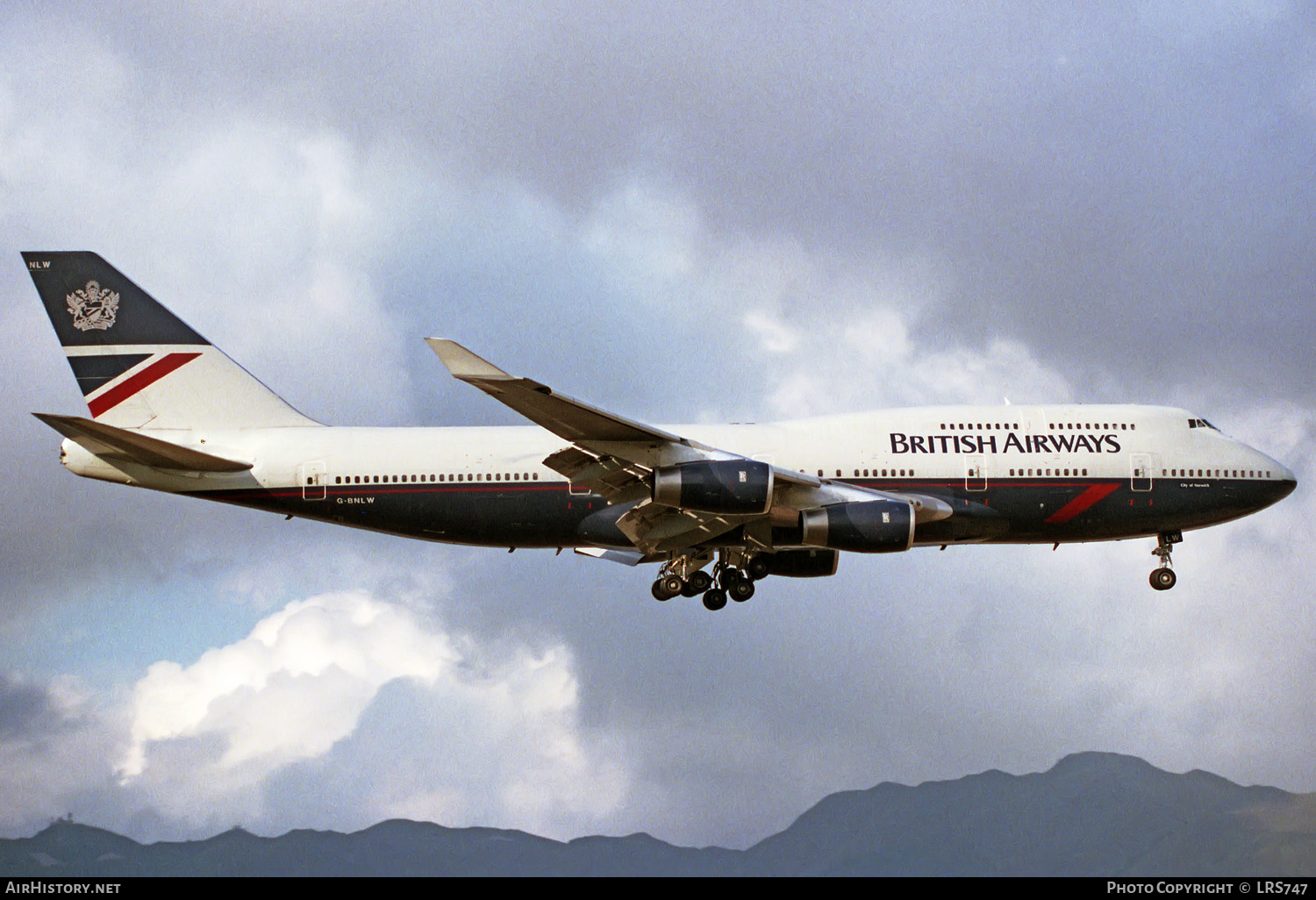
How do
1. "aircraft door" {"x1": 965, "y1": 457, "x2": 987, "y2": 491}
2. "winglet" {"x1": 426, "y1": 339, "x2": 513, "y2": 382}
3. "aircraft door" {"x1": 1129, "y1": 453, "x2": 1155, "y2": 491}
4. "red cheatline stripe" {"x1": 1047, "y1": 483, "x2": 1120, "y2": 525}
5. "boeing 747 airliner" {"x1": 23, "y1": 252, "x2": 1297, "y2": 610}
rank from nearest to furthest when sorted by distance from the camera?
"winglet" {"x1": 426, "y1": 339, "x2": 513, "y2": 382}, "boeing 747 airliner" {"x1": 23, "y1": 252, "x2": 1297, "y2": 610}, "aircraft door" {"x1": 965, "y1": 457, "x2": 987, "y2": 491}, "red cheatline stripe" {"x1": 1047, "y1": 483, "x2": 1120, "y2": 525}, "aircraft door" {"x1": 1129, "y1": 453, "x2": 1155, "y2": 491}

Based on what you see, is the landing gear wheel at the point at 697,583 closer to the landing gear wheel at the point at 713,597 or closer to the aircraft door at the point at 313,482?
the landing gear wheel at the point at 713,597

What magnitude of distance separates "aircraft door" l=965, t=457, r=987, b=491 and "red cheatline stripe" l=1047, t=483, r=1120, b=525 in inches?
81.3

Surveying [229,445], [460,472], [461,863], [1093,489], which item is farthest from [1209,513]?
[461,863]

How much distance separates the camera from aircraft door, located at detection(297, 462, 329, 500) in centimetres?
3878

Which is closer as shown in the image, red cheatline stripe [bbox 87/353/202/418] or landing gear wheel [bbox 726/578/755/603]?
landing gear wheel [bbox 726/578/755/603]

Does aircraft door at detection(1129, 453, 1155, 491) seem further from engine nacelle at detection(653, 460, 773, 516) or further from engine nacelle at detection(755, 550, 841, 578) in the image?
engine nacelle at detection(653, 460, 773, 516)

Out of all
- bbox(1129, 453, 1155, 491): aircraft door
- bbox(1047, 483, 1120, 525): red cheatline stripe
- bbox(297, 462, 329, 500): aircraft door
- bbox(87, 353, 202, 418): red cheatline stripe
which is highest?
bbox(87, 353, 202, 418): red cheatline stripe

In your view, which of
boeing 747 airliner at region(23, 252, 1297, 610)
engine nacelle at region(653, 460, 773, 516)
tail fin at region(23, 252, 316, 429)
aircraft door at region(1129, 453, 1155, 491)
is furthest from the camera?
tail fin at region(23, 252, 316, 429)

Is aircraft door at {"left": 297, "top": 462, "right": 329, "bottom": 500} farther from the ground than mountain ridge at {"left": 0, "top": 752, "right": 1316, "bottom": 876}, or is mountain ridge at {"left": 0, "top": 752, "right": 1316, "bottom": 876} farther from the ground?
aircraft door at {"left": 297, "top": 462, "right": 329, "bottom": 500}

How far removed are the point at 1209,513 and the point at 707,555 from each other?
1374 centimetres

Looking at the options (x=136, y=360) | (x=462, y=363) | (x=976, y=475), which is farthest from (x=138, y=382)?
(x=976, y=475)

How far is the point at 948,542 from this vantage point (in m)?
38.9

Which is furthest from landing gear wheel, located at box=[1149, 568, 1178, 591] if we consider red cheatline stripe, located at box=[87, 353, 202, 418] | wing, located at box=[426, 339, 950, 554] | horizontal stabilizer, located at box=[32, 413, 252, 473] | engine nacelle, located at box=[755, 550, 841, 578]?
red cheatline stripe, located at box=[87, 353, 202, 418]
